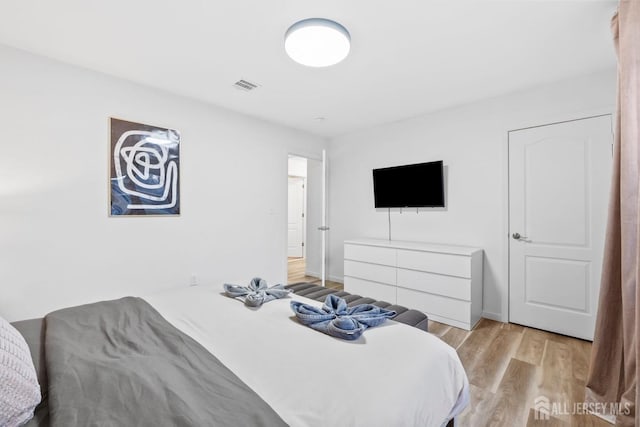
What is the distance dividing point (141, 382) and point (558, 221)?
3515 millimetres

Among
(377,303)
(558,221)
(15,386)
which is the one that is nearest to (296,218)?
(377,303)

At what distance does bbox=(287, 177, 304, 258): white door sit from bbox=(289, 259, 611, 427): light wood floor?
15.2 ft

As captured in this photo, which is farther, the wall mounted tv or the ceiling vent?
the wall mounted tv

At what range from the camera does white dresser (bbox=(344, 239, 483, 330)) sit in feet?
9.71

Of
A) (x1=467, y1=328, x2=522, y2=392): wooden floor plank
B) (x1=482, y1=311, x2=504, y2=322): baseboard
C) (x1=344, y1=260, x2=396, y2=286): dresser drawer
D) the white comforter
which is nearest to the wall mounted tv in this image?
(x1=344, y1=260, x2=396, y2=286): dresser drawer

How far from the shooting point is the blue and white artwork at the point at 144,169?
106 inches

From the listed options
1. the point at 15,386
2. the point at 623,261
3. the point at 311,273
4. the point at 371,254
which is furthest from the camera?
the point at 311,273

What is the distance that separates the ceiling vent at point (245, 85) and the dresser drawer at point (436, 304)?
2.87 meters

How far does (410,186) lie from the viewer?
12.4 feet

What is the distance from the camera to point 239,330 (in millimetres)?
1404

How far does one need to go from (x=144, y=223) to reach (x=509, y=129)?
400 centimetres

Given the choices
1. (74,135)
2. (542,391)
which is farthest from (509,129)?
(74,135)

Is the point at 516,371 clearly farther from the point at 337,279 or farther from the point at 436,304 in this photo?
the point at 337,279

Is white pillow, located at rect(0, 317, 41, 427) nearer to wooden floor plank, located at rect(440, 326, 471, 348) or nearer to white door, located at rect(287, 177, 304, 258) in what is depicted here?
wooden floor plank, located at rect(440, 326, 471, 348)
